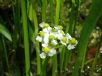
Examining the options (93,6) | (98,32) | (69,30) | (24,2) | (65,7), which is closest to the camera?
(93,6)

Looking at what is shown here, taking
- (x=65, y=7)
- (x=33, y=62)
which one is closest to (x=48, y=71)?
(x=33, y=62)

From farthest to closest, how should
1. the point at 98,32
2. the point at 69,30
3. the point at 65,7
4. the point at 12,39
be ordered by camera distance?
1. the point at 65,7
2. the point at 98,32
3. the point at 12,39
4. the point at 69,30

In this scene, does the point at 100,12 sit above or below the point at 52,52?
above

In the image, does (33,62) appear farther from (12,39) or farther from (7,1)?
(7,1)

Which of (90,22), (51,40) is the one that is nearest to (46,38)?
(51,40)

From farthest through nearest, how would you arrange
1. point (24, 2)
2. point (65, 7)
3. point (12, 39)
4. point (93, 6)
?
point (65, 7) < point (12, 39) < point (24, 2) < point (93, 6)

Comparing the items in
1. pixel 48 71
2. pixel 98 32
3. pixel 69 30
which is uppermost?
pixel 69 30

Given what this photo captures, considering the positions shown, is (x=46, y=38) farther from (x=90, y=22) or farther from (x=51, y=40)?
(x=90, y=22)

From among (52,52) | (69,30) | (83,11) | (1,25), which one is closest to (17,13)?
(1,25)

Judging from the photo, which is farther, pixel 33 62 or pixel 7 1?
pixel 7 1
